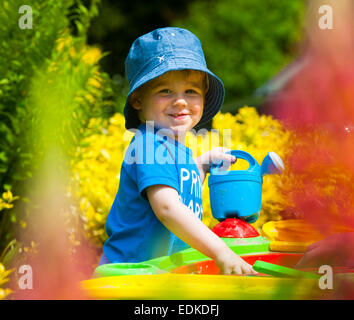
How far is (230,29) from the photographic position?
7367 mm

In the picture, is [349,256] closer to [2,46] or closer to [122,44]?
[2,46]

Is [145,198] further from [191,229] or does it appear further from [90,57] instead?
[90,57]

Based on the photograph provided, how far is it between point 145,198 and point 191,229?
0.72ft

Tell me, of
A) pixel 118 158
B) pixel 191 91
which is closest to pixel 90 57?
pixel 118 158

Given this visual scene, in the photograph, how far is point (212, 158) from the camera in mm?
1773

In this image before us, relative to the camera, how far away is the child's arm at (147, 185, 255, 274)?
1251 millimetres

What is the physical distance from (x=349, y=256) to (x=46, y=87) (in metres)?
1.75

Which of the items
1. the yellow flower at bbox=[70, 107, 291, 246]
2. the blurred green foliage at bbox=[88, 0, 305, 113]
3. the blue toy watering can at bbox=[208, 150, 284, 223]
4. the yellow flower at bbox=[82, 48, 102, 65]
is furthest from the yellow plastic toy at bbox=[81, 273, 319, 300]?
the blurred green foliage at bbox=[88, 0, 305, 113]

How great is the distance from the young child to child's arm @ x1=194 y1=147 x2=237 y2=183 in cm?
15

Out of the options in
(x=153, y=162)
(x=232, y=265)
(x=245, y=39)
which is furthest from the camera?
(x=245, y=39)

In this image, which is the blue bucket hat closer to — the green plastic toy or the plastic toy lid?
the plastic toy lid
